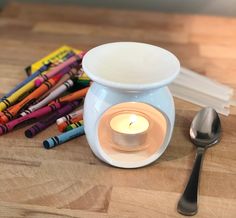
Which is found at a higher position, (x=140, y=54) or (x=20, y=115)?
(x=140, y=54)

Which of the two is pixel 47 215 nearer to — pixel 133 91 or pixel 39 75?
pixel 133 91

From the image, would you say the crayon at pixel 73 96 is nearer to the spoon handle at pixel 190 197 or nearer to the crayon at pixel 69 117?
the crayon at pixel 69 117

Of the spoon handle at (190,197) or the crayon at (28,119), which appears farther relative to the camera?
the crayon at (28,119)

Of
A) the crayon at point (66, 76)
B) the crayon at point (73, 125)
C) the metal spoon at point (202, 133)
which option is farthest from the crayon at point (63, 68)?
the metal spoon at point (202, 133)

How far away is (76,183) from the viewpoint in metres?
0.45

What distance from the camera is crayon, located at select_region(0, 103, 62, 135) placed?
20.8 inches

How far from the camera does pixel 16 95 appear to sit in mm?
580

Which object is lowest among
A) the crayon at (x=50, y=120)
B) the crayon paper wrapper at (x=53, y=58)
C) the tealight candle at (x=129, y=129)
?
the crayon paper wrapper at (x=53, y=58)

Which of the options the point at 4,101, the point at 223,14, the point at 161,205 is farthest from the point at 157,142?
the point at 223,14

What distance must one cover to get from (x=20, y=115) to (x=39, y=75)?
0.33 ft

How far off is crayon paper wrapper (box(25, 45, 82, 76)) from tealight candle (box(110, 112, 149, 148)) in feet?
0.70

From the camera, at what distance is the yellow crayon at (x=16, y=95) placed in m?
0.56

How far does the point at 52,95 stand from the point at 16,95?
2.0 inches

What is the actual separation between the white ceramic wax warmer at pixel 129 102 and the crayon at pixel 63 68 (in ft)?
0.49
